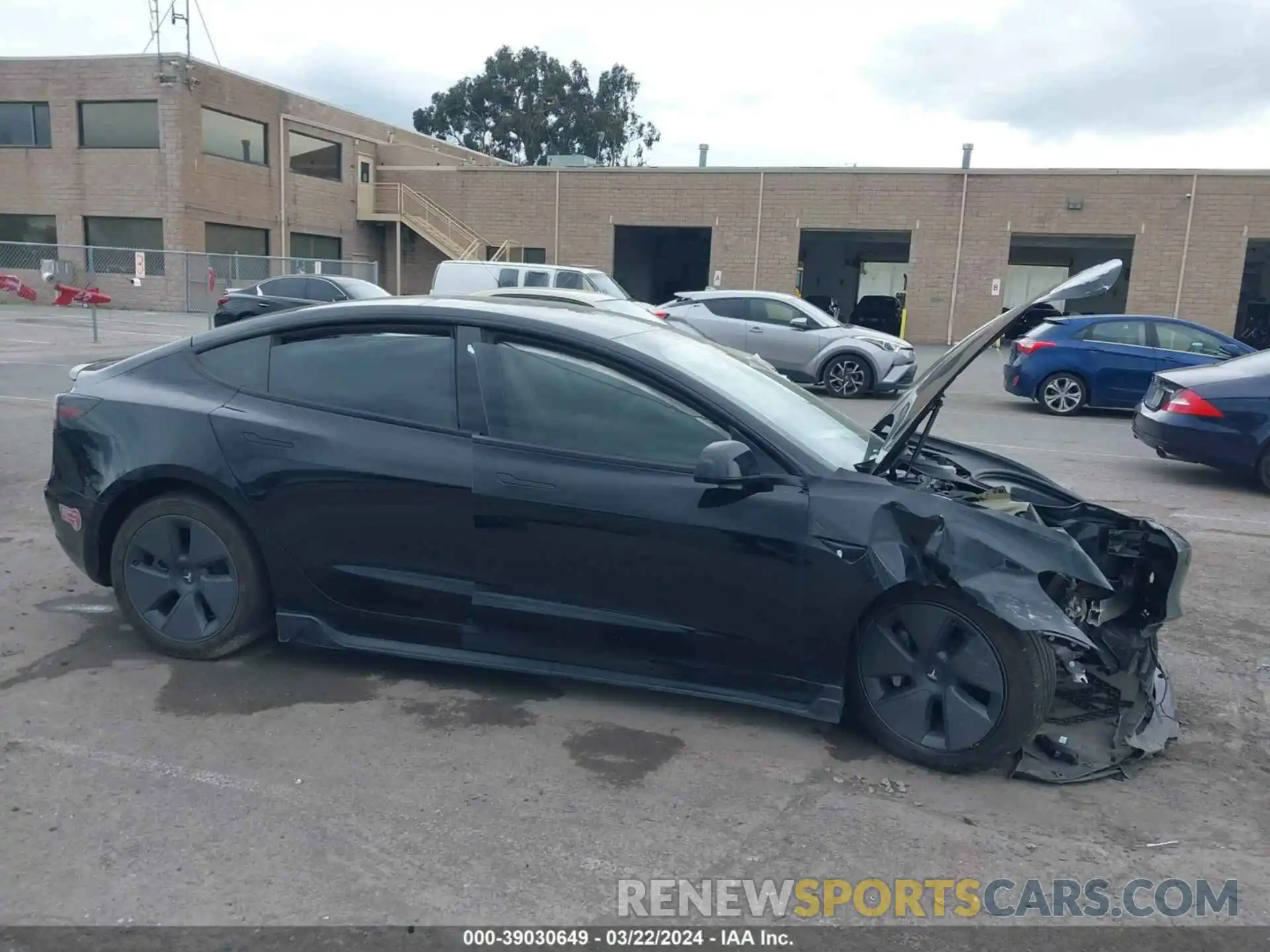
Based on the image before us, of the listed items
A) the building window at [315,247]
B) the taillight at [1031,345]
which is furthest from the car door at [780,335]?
the building window at [315,247]

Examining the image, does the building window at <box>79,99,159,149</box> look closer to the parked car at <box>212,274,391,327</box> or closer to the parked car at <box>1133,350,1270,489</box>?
the parked car at <box>212,274,391,327</box>

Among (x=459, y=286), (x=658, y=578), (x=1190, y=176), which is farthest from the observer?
(x=1190, y=176)

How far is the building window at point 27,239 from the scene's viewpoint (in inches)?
1270

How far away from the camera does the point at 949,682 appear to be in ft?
12.3

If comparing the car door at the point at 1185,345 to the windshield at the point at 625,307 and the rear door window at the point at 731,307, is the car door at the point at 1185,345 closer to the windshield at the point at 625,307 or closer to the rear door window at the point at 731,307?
the rear door window at the point at 731,307

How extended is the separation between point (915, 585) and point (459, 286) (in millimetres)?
19253

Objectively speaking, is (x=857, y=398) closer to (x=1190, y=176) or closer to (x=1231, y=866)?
(x=1231, y=866)

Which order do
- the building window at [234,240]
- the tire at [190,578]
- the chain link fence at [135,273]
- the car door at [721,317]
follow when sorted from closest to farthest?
the tire at [190,578] → the car door at [721,317] → the chain link fence at [135,273] → the building window at [234,240]

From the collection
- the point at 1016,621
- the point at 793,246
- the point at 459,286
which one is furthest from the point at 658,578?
the point at 793,246

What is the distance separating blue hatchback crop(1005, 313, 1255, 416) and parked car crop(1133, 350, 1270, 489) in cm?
533

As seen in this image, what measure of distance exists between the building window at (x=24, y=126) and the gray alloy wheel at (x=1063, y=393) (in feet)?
103

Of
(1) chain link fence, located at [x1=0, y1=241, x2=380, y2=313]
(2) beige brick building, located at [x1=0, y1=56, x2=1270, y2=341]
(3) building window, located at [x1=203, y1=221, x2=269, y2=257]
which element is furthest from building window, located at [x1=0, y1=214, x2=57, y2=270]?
(3) building window, located at [x1=203, y1=221, x2=269, y2=257]

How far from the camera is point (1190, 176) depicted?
1168 inches

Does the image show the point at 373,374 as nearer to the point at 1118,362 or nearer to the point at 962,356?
the point at 962,356
